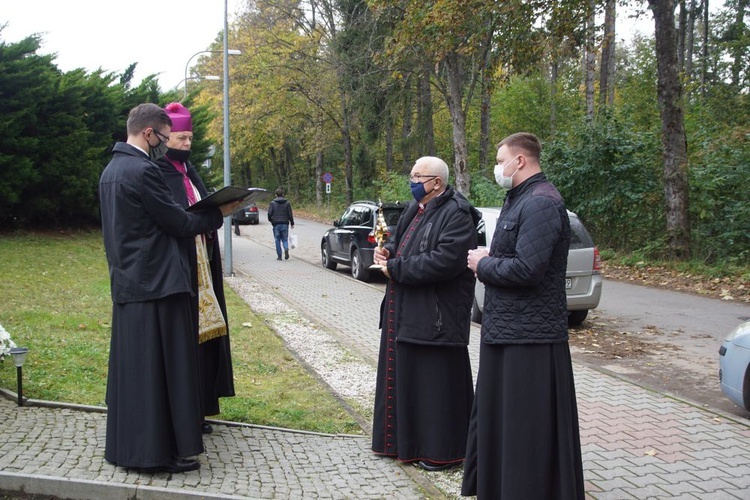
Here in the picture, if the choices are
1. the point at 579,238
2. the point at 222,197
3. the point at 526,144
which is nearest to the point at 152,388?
the point at 222,197

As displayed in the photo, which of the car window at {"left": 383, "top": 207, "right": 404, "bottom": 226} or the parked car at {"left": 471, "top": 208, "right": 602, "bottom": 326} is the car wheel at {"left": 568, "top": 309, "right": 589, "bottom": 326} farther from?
the car window at {"left": 383, "top": 207, "right": 404, "bottom": 226}

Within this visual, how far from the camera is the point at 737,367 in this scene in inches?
244

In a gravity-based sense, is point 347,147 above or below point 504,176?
above

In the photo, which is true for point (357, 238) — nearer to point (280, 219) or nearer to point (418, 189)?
point (280, 219)

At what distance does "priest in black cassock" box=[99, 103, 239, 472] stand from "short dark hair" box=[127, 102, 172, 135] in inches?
5.8

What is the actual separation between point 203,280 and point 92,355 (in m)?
3.11

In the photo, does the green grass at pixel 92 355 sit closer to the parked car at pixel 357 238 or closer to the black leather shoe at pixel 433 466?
the black leather shoe at pixel 433 466

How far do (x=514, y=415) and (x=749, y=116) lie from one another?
20.9 meters

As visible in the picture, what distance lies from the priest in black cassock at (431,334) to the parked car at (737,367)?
2.86 m

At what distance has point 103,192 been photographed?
4.28 metres

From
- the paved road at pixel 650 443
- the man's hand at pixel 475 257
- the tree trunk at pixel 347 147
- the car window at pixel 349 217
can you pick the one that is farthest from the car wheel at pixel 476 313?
the tree trunk at pixel 347 147

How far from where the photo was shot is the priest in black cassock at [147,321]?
165 inches

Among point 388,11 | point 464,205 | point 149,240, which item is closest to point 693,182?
point 388,11

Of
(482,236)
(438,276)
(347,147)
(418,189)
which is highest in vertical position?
(347,147)
